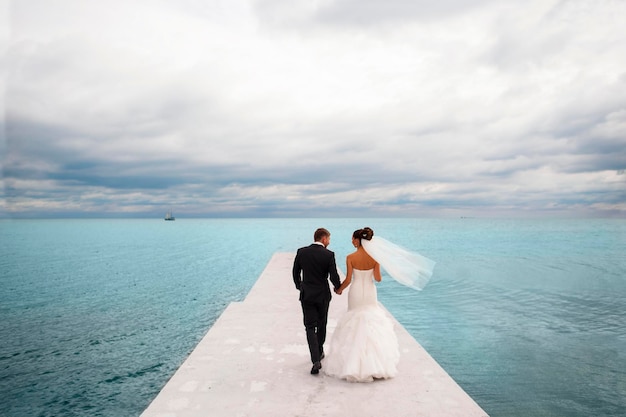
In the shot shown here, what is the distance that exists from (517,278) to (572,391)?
24033mm

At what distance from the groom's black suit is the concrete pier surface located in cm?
78

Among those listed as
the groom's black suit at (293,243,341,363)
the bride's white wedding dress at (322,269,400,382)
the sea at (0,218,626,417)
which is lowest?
the sea at (0,218,626,417)

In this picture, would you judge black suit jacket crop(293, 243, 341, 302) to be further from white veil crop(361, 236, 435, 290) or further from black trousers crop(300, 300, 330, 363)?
white veil crop(361, 236, 435, 290)

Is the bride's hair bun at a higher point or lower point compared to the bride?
higher

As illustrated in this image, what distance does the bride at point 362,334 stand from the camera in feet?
21.0

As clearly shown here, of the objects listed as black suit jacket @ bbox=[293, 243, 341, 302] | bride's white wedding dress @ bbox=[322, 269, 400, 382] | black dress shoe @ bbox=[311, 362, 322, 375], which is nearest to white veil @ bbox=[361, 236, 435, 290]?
bride's white wedding dress @ bbox=[322, 269, 400, 382]

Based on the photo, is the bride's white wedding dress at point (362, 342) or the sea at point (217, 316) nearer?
the bride's white wedding dress at point (362, 342)

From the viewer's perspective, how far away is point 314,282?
6.61 m

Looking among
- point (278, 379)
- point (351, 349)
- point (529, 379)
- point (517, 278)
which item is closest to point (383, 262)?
point (351, 349)

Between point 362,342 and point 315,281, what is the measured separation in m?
1.13

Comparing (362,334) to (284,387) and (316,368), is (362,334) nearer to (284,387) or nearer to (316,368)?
(316,368)

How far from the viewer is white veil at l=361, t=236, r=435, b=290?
21.4ft

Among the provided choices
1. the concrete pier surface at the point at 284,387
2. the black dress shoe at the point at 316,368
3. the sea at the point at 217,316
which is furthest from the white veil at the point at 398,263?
the sea at the point at 217,316

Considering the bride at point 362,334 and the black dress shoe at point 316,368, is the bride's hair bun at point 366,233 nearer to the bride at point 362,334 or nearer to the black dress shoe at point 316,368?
the bride at point 362,334
